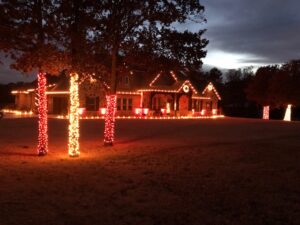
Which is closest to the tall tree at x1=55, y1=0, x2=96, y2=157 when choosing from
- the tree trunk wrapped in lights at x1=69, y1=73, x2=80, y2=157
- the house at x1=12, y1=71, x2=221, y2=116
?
the tree trunk wrapped in lights at x1=69, y1=73, x2=80, y2=157

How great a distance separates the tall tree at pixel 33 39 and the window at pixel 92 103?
2959 cm

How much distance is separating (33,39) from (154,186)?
7.63 metres

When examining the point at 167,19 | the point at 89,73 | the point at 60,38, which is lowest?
the point at 89,73

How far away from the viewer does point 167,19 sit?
18156 millimetres

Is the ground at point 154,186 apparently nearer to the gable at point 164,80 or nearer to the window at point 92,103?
the window at point 92,103

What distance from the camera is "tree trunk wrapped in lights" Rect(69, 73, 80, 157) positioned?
14.8 meters

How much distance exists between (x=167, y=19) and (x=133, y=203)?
11.3m

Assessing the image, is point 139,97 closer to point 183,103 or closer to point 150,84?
point 150,84

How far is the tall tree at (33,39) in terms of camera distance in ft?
47.2

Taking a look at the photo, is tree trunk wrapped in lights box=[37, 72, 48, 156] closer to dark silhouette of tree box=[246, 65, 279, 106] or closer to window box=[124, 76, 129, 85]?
window box=[124, 76, 129, 85]

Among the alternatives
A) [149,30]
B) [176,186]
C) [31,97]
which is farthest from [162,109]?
[176,186]

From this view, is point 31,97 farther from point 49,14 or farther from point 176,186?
point 176,186

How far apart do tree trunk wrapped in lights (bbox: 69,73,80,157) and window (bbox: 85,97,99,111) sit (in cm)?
2927

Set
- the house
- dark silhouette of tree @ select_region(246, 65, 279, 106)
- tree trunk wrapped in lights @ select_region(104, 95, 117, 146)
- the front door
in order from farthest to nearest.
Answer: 1. dark silhouette of tree @ select_region(246, 65, 279, 106)
2. the front door
3. the house
4. tree trunk wrapped in lights @ select_region(104, 95, 117, 146)
